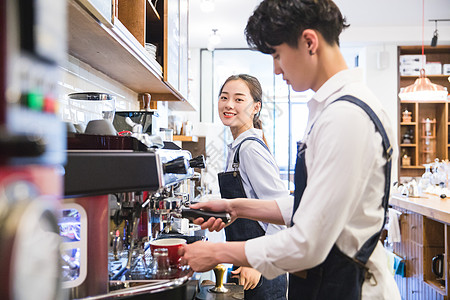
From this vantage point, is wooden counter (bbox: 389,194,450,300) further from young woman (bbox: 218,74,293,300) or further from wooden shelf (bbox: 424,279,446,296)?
young woman (bbox: 218,74,293,300)

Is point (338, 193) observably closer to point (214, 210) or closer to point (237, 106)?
point (214, 210)

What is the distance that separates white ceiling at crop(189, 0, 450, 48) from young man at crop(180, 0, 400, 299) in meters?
4.06

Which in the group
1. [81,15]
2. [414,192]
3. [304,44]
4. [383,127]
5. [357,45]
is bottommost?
[414,192]

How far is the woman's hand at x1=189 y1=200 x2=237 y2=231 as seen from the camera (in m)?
1.13

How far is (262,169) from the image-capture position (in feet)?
5.38

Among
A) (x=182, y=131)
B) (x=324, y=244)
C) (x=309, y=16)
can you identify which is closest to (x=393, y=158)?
(x=324, y=244)

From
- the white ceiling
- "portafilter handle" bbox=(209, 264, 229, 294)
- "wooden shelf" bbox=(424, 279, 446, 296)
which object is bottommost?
"wooden shelf" bbox=(424, 279, 446, 296)

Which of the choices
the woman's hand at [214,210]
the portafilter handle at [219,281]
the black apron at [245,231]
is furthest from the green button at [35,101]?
the black apron at [245,231]

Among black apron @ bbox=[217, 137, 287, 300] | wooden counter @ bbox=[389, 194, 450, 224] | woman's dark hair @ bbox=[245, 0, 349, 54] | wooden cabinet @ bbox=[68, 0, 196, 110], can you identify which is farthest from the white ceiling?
woman's dark hair @ bbox=[245, 0, 349, 54]

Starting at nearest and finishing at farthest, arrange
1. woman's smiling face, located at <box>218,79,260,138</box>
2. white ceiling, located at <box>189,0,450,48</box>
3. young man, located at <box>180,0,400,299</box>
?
young man, located at <box>180,0,400,299</box>
woman's smiling face, located at <box>218,79,260,138</box>
white ceiling, located at <box>189,0,450,48</box>

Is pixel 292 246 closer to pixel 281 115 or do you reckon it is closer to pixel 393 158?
pixel 393 158

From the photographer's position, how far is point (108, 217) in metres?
0.80

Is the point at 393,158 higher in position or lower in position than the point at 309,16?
lower

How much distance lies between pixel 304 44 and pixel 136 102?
2.01 metres
